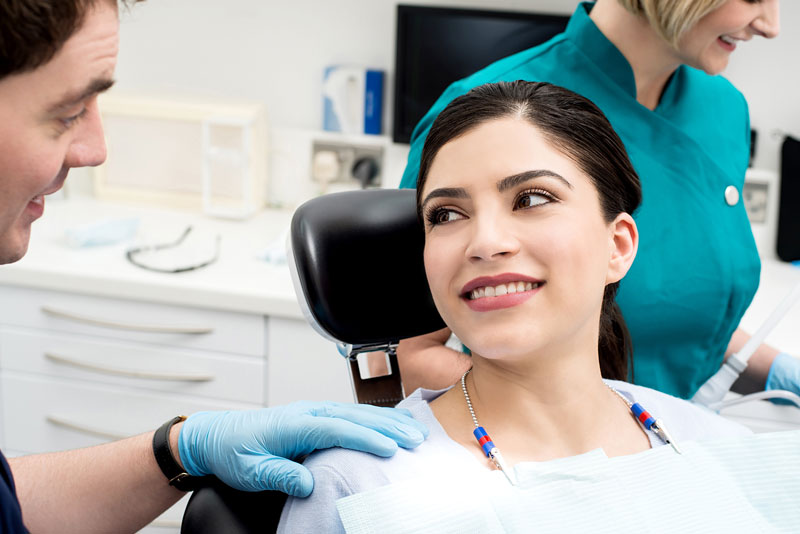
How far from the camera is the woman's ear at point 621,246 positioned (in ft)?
3.87

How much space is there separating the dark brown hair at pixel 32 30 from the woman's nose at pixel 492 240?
528 millimetres

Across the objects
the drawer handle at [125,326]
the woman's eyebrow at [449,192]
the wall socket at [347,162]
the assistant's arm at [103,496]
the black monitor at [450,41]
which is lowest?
the drawer handle at [125,326]

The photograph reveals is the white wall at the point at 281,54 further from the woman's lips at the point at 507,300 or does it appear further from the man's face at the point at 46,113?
the man's face at the point at 46,113

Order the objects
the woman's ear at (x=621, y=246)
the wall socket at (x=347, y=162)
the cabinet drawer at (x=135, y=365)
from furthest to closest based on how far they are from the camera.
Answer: the wall socket at (x=347, y=162) < the cabinet drawer at (x=135, y=365) < the woman's ear at (x=621, y=246)

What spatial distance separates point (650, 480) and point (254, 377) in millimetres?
1341

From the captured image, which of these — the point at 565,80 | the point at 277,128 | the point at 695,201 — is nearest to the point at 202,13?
the point at 277,128

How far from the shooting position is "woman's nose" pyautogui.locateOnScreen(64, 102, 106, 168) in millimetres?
858

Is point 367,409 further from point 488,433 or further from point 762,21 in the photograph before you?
point 762,21

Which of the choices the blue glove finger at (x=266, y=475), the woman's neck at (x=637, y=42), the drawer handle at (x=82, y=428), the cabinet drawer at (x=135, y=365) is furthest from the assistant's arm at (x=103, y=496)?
the drawer handle at (x=82, y=428)

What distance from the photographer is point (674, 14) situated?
1.27 m

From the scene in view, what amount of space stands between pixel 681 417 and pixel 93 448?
0.87 m

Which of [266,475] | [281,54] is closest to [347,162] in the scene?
[281,54]

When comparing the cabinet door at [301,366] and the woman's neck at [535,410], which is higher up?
the woman's neck at [535,410]

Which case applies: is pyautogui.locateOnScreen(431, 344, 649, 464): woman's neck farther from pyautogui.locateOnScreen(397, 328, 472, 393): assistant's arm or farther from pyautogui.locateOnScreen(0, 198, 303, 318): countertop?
pyautogui.locateOnScreen(0, 198, 303, 318): countertop
